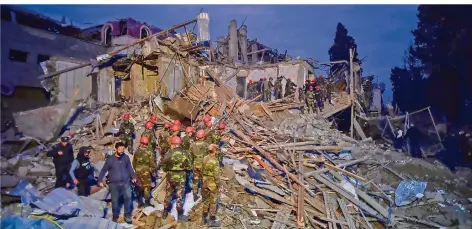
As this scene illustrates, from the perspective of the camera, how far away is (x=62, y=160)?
8086mm

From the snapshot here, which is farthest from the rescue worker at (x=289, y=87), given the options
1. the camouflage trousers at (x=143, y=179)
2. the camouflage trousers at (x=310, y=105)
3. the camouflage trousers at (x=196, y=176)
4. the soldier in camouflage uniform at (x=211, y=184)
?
the camouflage trousers at (x=143, y=179)

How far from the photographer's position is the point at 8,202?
7.82m

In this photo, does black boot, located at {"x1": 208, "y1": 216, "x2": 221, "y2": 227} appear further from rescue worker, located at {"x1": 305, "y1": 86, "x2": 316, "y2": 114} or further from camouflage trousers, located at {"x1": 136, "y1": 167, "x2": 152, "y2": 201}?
rescue worker, located at {"x1": 305, "y1": 86, "x2": 316, "y2": 114}

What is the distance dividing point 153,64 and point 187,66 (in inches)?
76.5

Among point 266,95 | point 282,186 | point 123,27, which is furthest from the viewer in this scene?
point 123,27

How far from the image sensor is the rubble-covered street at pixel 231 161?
24.9 ft

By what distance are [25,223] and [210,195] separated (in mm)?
3647

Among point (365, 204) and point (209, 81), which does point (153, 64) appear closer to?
point (209, 81)

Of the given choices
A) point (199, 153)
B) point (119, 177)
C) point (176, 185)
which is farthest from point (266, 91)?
A: point (119, 177)

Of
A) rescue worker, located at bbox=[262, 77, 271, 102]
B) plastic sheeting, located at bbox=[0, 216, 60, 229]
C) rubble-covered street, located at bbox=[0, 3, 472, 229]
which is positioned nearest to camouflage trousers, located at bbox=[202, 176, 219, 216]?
rubble-covered street, located at bbox=[0, 3, 472, 229]

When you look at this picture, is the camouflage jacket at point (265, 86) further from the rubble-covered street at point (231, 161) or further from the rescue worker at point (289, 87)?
the rubble-covered street at point (231, 161)

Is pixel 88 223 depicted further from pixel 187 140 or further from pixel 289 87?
pixel 289 87

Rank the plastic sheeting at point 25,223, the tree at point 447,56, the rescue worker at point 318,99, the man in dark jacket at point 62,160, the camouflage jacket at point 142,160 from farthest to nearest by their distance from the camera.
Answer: the rescue worker at point 318,99 < the tree at point 447,56 < the man in dark jacket at point 62,160 < the camouflage jacket at point 142,160 < the plastic sheeting at point 25,223

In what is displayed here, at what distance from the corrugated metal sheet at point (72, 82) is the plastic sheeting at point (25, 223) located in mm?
12014
